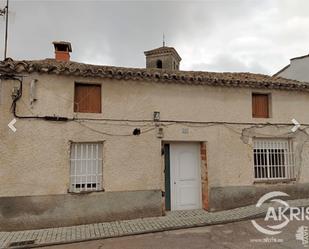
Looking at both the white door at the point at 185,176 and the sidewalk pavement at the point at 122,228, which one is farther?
the white door at the point at 185,176

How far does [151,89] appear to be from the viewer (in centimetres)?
898

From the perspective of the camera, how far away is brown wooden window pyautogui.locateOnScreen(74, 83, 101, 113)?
8438mm

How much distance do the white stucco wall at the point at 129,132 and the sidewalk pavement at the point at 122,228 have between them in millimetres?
1050

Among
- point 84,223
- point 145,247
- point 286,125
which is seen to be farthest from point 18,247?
point 286,125

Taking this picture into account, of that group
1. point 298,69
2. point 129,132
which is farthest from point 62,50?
point 298,69

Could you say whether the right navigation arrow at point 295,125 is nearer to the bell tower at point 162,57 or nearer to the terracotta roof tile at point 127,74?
the terracotta roof tile at point 127,74

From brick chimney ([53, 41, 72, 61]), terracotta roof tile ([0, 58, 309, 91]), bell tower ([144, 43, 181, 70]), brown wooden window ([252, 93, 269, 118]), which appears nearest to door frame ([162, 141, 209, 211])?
terracotta roof tile ([0, 58, 309, 91])

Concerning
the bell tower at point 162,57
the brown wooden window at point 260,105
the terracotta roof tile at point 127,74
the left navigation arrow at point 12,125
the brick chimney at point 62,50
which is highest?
the bell tower at point 162,57

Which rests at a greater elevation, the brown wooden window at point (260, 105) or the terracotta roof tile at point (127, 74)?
the terracotta roof tile at point (127, 74)

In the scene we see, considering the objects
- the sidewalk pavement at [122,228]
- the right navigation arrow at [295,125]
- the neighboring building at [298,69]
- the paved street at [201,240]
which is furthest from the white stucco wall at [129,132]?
the neighboring building at [298,69]

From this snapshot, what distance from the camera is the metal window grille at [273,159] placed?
991cm

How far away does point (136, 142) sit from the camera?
28.3 feet

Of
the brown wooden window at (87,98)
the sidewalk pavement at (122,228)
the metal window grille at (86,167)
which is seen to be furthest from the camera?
the brown wooden window at (87,98)

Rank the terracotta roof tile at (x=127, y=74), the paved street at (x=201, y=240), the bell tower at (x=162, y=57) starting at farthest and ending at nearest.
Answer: the bell tower at (x=162, y=57)
the terracotta roof tile at (x=127, y=74)
the paved street at (x=201, y=240)
